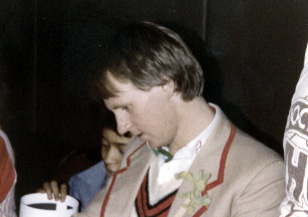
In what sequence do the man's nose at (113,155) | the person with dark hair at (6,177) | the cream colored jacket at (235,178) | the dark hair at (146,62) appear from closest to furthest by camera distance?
the cream colored jacket at (235,178), the dark hair at (146,62), the person with dark hair at (6,177), the man's nose at (113,155)

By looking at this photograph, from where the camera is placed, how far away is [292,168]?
2.19ft

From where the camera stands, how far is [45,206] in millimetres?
1454

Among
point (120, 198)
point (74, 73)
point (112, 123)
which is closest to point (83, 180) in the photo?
point (112, 123)

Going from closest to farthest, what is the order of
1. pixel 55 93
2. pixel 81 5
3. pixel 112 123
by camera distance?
pixel 112 123 < pixel 81 5 < pixel 55 93

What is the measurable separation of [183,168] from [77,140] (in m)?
1.62

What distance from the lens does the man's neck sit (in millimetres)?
1255

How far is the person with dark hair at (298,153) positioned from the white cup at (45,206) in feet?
2.59

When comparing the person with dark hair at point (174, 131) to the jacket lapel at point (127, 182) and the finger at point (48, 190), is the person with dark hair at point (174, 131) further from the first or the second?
the finger at point (48, 190)

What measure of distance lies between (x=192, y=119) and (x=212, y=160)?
0.13 meters

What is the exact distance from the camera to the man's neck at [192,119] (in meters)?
1.26

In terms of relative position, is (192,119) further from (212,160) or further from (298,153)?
(298,153)

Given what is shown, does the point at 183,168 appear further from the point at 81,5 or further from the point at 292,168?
the point at 81,5

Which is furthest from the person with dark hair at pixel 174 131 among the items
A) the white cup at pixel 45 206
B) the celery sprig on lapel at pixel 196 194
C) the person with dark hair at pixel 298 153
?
the person with dark hair at pixel 298 153

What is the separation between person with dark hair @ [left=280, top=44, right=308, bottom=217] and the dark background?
1206 millimetres
